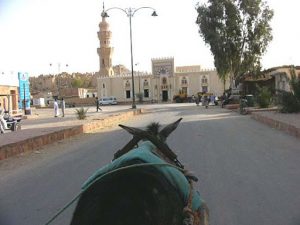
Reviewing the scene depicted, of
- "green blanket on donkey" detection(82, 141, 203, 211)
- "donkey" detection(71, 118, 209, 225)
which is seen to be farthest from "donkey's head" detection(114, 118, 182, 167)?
"donkey" detection(71, 118, 209, 225)

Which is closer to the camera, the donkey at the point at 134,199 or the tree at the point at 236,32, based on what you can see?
the donkey at the point at 134,199

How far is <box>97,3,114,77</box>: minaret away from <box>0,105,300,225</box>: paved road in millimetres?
85411

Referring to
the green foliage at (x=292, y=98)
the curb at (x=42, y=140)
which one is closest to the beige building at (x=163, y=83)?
the green foliage at (x=292, y=98)

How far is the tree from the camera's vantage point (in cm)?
4850

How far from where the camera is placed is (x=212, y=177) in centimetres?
817

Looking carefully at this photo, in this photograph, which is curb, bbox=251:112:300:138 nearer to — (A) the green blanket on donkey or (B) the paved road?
(B) the paved road

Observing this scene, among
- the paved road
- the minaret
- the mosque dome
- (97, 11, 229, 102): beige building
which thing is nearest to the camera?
the paved road

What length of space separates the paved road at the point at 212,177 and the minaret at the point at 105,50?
85.4m

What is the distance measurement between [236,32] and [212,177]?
4203cm

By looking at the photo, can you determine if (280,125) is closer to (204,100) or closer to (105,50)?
(204,100)

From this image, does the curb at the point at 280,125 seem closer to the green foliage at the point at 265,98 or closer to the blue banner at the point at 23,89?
the green foliage at the point at 265,98

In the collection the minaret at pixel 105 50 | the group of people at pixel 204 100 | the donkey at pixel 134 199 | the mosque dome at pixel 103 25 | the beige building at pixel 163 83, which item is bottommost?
the group of people at pixel 204 100

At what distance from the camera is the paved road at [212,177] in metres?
5.92

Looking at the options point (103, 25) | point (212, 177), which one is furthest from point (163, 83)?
point (212, 177)
